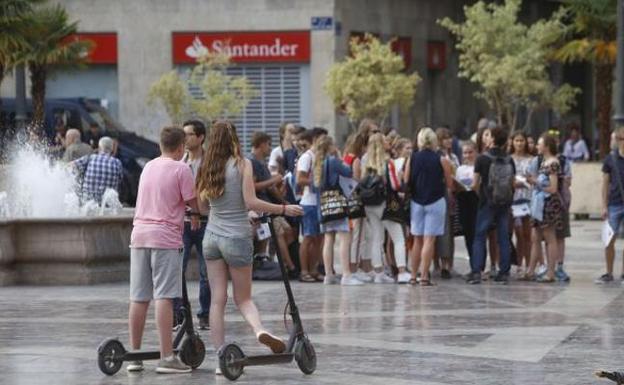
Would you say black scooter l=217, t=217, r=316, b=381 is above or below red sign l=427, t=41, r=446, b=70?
below

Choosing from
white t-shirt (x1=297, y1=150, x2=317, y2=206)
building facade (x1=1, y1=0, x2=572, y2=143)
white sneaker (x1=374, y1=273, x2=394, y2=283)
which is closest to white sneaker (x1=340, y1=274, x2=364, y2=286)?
white sneaker (x1=374, y1=273, x2=394, y2=283)

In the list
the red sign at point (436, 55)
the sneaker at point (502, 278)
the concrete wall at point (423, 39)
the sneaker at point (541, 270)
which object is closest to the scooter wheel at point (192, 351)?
the sneaker at point (502, 278)

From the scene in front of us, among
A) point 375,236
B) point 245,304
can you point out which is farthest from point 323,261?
point 245,304

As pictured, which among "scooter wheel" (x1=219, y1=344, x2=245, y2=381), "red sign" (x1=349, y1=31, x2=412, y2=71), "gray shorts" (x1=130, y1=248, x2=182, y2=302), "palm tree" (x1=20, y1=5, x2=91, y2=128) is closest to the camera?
"scooter wheel" (x1=219, y1=344, x2=245, y2=381)

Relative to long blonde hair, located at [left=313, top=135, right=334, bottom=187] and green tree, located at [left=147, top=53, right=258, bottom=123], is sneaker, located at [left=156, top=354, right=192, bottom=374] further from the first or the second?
green tree, located at [left=147, top=53, right=258, bottom=123]

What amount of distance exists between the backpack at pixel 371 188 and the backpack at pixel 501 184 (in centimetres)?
124

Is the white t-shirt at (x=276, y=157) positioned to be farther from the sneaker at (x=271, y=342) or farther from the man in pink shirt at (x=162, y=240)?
the sneaker at (x=271, y=342)

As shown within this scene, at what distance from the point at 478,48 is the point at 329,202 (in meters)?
23.9

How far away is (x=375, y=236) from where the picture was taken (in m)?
19.4

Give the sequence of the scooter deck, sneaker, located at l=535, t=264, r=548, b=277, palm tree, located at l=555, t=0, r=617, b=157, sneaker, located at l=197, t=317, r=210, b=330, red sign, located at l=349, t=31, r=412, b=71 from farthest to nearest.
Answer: red sign, located at l=349, t=31, r=412, b=71 < palm tree, located at l=555, t=0, r=617, b=157 < sneaker, located at l=535, t=264, r=548, b=277 < sneaker, located at l=197, t=317, r=210, b=330 < the scooter deck

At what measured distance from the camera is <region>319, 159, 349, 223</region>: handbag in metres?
19.0

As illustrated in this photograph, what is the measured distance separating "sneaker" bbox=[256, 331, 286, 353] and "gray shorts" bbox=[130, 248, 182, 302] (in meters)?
0.64

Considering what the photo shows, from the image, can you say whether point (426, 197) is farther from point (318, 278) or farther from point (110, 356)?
point (110, 356)

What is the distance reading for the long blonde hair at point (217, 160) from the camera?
39.4ft
